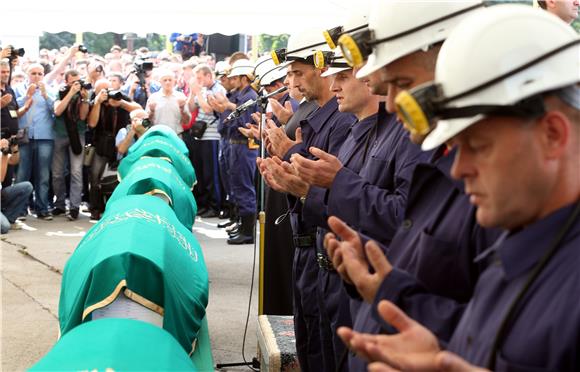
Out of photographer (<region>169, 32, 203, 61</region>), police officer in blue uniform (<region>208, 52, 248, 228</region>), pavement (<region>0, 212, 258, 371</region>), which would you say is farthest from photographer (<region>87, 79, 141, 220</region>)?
photographer (<region>169, 32, 203, 61</region>)

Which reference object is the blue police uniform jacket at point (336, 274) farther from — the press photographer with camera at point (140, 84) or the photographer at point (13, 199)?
the press photographer with camera at point (140, 84)

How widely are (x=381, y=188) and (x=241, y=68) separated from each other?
9.28 meters

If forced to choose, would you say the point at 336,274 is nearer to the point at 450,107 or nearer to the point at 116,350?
the point at 116,350

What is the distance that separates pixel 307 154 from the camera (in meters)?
5.62

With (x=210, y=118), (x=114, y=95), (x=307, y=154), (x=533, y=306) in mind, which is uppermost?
(x=533, y=306)

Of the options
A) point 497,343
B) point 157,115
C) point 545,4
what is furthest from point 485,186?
point 157,115

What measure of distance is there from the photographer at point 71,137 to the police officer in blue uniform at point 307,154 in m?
8.81

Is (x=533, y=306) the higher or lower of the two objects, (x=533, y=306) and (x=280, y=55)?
the lower

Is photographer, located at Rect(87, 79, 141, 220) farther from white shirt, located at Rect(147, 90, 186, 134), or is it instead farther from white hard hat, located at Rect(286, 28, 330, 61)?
white hard hat, located at Rect(286, 28, 330, 61)

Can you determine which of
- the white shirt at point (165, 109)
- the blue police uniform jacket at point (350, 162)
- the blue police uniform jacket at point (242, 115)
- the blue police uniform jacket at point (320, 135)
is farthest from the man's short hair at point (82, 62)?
the blue police uniform jacket at point (350, 162)

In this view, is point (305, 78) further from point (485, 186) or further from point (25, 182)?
point (25, 182)

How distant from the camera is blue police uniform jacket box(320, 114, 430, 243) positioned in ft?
11.5

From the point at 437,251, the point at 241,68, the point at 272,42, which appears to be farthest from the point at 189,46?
the point at 437,251

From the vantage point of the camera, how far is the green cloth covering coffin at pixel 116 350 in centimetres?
271
